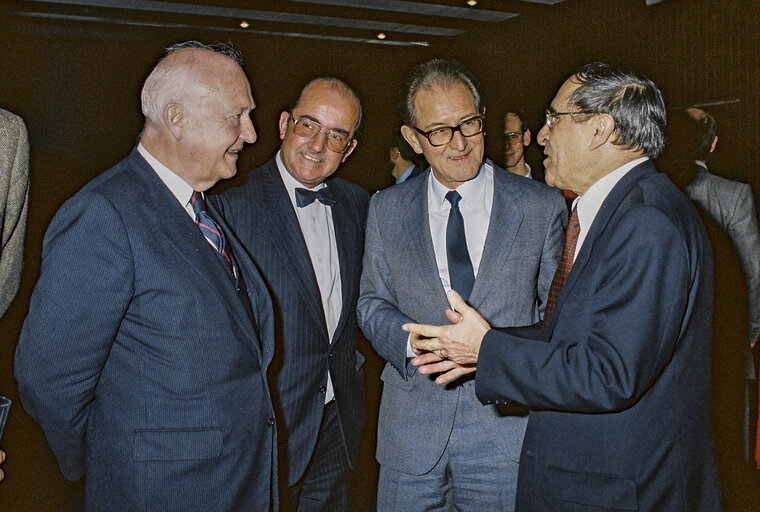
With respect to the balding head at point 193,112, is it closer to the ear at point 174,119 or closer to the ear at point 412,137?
the ear at point 174,119

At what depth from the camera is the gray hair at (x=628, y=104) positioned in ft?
5.72

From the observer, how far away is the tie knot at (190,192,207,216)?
1.90 metres

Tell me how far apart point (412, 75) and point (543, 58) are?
18.9 feet

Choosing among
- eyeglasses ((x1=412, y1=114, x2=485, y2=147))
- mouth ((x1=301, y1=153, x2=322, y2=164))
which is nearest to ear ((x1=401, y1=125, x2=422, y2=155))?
eyeglasses ((x1=412, y1=114, x2=485, y2=147))

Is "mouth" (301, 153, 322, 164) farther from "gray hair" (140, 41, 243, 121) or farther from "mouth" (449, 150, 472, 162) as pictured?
"gray hair" (140, 41, 243, 121)

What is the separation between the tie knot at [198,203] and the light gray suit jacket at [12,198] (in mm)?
465

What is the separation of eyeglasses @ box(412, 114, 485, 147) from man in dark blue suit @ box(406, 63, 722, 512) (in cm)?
52

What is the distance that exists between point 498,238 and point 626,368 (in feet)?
2.53

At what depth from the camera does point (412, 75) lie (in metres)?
2.40

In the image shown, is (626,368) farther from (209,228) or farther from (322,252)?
(322,252)

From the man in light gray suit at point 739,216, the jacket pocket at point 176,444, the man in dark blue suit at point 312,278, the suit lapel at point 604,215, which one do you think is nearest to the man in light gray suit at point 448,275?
the man in dark blue suit at point 312,278

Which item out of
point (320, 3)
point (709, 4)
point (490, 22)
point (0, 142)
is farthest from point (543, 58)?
point (0, 142)

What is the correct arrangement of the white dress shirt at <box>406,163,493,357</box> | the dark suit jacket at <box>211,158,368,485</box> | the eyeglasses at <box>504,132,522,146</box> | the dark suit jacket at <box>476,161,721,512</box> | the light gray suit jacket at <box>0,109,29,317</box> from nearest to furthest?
the dark suit jacket at <box>476,161,721,512</box>, the light gray suit jacket at <box>0,109,29,317</box>, the white dress shirt at <box>406,163,493,357</box>, the dark suit jacket at <box>211,158,368,485</box>, the eyeglasses at <box>504,132,522,146</box>

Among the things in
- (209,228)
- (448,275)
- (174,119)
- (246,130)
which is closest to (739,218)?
(448,275)
